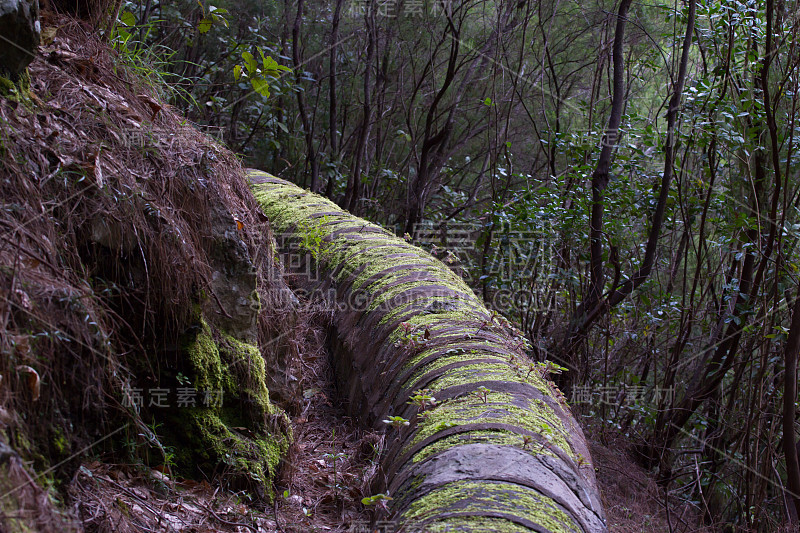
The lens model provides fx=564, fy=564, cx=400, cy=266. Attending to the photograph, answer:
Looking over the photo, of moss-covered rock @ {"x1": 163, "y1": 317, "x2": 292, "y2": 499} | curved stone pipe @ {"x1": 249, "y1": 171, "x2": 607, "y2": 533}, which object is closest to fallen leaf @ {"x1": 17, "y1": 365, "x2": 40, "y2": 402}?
moss-covered rock @ {"x1": 163, "y1": 317, "x2": 292, "y2": 499}

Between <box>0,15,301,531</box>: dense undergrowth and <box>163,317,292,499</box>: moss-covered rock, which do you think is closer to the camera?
<box>0,15,301,531</box>: dense undergrowth

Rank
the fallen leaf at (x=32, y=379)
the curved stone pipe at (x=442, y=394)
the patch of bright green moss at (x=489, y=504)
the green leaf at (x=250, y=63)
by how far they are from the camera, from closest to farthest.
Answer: the fallen leaf at (x=32, y=379)
the patch of bright green moss at (x=489, y=504)
the curved stone pipe at (x=442, y=394)
the green leaf at (x=250, y=63)

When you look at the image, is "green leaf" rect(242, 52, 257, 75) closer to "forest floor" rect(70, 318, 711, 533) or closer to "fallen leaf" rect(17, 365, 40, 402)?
"forest floor" rect(70, 318, 711, 533)

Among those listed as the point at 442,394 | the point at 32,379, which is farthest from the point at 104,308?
the point at 442,394

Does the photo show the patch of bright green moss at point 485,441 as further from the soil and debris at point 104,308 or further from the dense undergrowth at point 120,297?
the dense undergrowth at point 120,297

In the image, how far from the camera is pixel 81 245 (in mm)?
2172

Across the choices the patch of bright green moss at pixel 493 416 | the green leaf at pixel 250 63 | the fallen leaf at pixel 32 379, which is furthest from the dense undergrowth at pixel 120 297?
the patch of bright green moss at pixel 493 416

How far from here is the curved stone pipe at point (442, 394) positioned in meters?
2.02

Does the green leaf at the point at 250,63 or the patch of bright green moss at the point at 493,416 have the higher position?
the green leaf at the point at 250,63

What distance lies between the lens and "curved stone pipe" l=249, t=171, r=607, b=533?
2023 millimetres

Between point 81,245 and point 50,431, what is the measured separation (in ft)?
2.47

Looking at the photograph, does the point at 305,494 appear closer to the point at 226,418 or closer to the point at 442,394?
the point at 226,418

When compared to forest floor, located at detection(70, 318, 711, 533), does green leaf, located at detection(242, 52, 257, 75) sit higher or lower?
higher

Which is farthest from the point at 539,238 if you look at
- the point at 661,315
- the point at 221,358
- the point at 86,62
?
the point at 86,62
